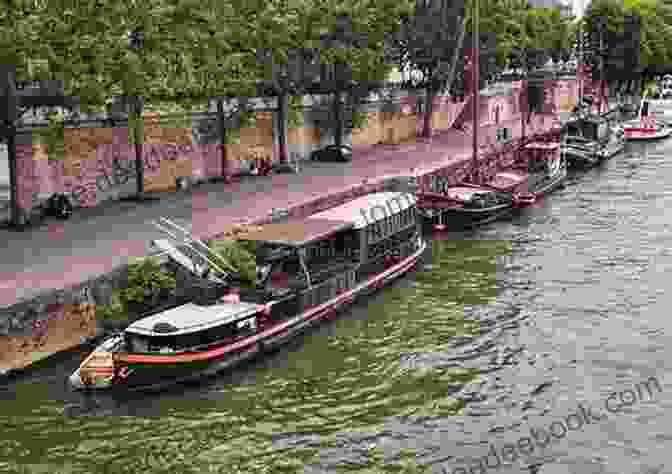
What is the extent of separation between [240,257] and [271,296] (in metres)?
1.87

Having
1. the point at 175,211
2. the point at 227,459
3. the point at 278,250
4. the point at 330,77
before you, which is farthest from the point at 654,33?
the point at 227,459

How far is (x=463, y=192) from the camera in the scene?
41.8m

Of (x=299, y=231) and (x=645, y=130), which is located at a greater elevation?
(x=645, y=130)

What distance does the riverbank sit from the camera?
22500 mm

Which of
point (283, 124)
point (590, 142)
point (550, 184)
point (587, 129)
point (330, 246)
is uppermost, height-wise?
point (283, 124)

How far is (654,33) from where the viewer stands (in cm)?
10112

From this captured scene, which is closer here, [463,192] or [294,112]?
[463,192]

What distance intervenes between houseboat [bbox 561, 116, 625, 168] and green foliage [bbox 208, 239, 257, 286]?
3517cm

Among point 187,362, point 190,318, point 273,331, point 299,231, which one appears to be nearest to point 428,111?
point 299,231

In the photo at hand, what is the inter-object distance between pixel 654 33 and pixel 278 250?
87533mm

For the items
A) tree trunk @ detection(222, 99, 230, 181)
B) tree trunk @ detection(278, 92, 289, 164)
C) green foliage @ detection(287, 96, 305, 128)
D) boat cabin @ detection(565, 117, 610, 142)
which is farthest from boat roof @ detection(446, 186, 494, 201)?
Answer: boat cabin @ detection(565, 117, 610, 142)

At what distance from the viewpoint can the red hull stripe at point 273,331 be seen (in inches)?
822

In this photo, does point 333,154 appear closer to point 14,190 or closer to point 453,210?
point 453,210

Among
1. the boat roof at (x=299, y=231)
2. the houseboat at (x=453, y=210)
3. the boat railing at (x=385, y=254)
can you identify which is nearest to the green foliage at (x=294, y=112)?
the houseboat at (x=453, y=210)
